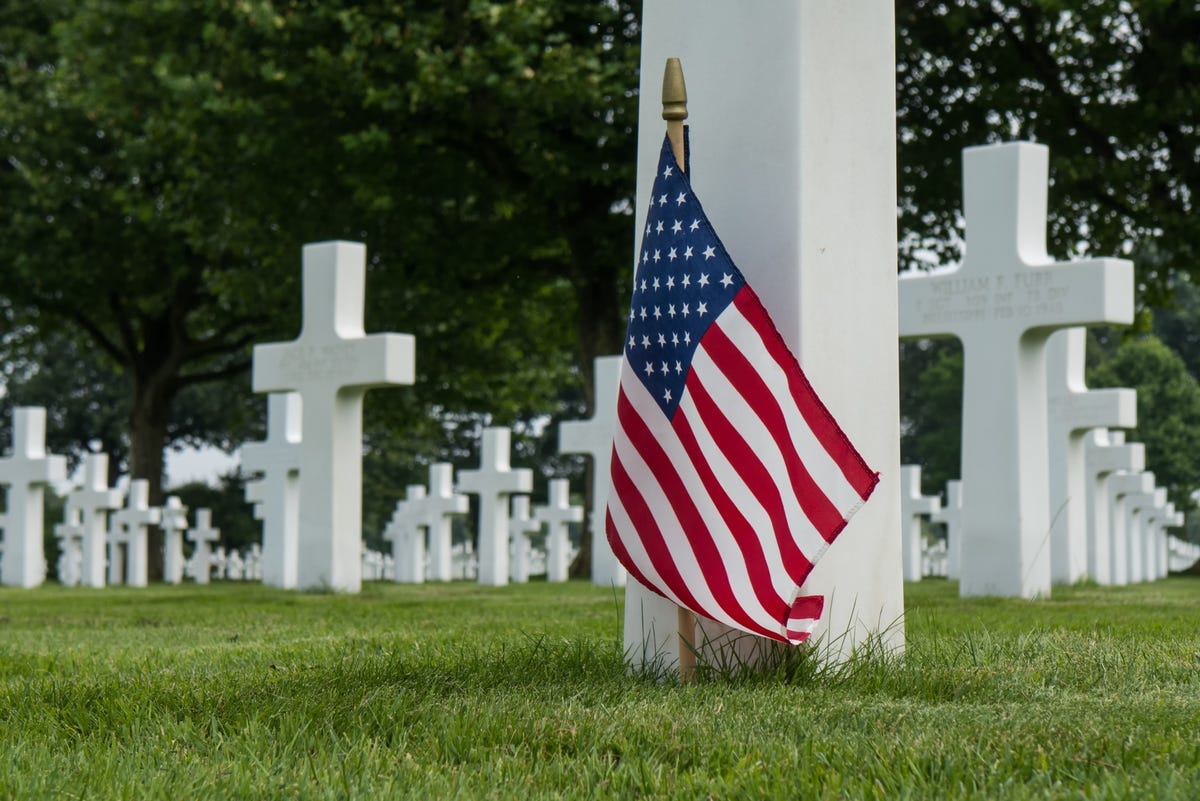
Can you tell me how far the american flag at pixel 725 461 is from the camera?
4660 millimetres

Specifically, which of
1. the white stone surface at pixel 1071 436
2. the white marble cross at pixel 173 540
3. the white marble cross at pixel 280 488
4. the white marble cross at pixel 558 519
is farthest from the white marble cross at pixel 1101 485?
the white marble cross at pixel 173 540

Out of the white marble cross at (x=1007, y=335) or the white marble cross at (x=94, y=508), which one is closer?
the white marble cross at (x=1007, y=335)

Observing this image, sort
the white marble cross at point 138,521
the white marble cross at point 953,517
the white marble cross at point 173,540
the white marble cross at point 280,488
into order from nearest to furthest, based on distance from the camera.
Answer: the white marble cross at point 280,488 → the white marble cross at point 138,521 → the white marble cross at point 953,517 → the white marble cross at point 173,540

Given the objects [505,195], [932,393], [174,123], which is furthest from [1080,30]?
[932,393]

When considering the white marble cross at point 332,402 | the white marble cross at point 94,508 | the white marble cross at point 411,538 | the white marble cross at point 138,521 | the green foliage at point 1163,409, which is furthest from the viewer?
the green foliage at point 1163,409

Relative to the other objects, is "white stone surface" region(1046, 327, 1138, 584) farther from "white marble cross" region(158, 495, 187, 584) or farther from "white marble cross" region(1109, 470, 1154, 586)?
"white marble cross" region(158, 495, 187, 584)

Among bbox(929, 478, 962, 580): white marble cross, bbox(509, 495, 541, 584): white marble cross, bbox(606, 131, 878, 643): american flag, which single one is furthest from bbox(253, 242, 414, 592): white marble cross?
bbox(929, 478, 962, 580): white marble cross

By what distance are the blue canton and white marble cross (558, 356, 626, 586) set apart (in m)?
10.6

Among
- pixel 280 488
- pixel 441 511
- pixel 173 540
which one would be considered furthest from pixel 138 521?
pixel 280 488

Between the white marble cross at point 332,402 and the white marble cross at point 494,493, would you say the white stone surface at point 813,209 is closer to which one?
the white marble cross at point 332,402

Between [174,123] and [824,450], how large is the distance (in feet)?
Answer: 58.2

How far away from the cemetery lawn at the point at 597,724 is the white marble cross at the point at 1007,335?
480 cm

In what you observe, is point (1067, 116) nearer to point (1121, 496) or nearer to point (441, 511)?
point (1121, 496)

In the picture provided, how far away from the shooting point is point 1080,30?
19422 mm
